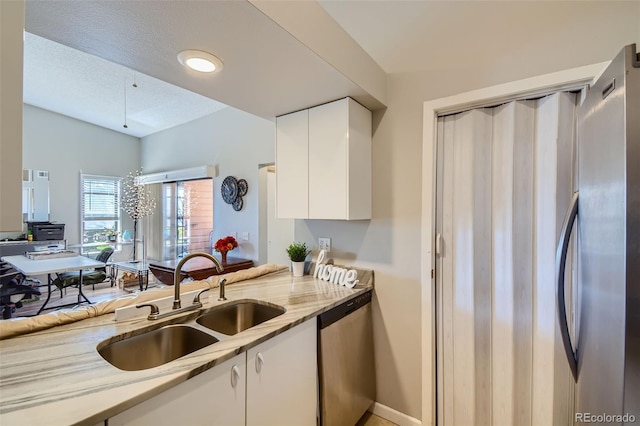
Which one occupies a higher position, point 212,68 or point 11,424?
point 212,68

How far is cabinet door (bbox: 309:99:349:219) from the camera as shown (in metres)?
1.78

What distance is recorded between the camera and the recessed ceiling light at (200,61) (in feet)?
4.28

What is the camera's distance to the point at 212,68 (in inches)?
56.1

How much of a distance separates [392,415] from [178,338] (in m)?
1.54

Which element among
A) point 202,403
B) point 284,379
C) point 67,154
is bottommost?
point 284,379

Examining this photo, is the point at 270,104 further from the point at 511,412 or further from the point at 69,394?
the point at 511,412

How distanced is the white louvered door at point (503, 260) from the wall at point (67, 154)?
708 centimetres

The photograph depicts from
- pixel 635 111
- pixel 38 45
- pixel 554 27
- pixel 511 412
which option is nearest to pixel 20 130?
pixel 635 111

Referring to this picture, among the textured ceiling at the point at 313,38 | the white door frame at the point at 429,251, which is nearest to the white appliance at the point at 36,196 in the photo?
the textured ceiling at the point at 313,38

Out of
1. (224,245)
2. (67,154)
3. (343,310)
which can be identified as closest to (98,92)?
(67,154)

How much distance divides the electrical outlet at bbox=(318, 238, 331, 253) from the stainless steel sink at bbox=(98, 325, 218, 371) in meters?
1.16

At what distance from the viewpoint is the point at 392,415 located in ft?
6.31

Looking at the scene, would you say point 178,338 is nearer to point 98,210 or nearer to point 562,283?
point 562,283

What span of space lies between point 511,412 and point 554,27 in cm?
208
